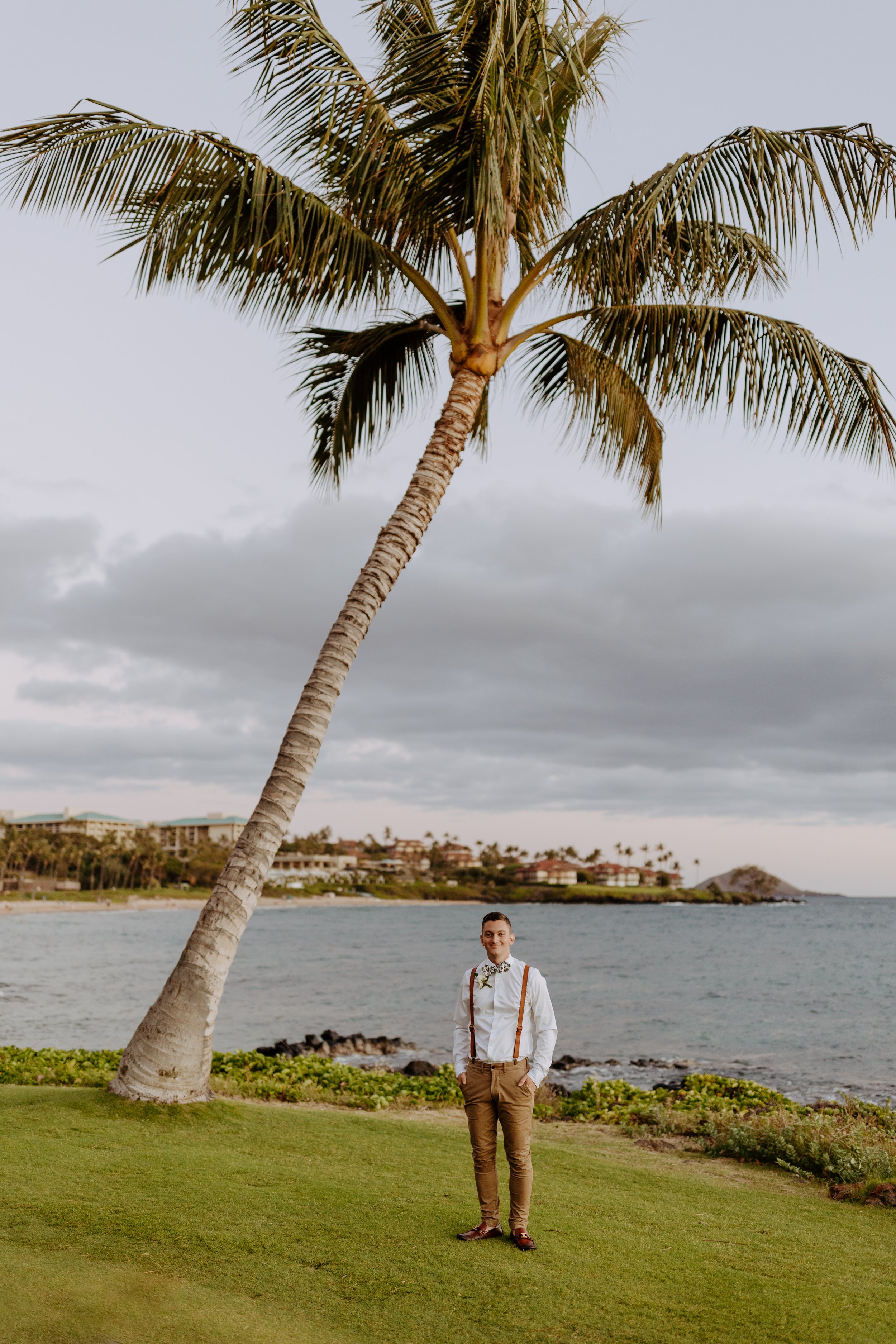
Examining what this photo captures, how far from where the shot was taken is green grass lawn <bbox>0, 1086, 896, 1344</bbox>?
14.5 ft

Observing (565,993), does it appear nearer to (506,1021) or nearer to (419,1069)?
(419,1069)

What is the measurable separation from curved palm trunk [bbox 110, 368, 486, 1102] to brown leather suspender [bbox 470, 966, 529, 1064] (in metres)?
3.13

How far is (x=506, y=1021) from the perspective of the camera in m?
5.12

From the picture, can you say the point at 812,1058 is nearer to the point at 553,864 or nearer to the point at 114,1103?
the point at 114,1103

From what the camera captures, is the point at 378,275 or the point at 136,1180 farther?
the point at 378,275

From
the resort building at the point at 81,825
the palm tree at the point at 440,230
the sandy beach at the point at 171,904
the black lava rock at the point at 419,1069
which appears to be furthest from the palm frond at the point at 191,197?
the resort building at the point at 81,825

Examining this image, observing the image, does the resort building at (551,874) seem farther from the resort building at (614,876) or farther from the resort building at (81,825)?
the resort building at (81,825)

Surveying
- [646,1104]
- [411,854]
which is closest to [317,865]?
[411,854]

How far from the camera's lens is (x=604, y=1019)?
27.8 m

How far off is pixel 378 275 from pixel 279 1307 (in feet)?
28.7

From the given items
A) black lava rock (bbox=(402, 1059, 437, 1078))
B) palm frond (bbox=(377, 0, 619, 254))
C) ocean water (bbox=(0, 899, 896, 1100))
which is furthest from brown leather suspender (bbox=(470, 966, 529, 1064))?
ocean water (bbox=(0, 899, 896, 1100))

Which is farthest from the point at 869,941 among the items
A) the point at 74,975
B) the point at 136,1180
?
the point at 136,1180

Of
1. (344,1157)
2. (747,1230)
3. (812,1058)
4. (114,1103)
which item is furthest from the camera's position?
(812,1058)

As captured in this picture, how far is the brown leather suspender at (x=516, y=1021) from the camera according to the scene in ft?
16.7
